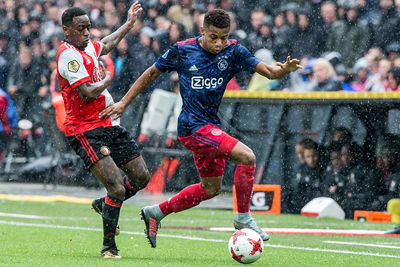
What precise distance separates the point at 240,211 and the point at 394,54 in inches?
292

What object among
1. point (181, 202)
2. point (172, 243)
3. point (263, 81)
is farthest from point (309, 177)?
point (181, 202)

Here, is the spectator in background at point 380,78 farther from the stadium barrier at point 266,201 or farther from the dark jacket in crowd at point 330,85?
the stadium barrier at point 266,201

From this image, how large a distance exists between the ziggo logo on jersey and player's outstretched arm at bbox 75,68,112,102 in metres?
0.78

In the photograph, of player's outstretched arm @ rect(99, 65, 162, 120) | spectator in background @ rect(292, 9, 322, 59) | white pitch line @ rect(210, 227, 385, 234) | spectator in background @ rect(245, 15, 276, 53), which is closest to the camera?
player's outstretched arm @ rect(99, 65, 162, 120)

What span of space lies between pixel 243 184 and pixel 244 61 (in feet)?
3.72

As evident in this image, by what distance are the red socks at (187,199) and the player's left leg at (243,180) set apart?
54 centimetres

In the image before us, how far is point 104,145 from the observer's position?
24.9ft

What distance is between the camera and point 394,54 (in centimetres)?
1402

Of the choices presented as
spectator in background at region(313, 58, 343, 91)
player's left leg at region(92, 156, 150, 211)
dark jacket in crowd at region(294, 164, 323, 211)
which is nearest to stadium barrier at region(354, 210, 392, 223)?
dark jacket in crowd at region(294, 164, 323, 211)

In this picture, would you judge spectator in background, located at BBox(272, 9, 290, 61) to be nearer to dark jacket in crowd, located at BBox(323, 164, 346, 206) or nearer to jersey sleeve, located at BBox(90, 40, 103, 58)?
dark jacket in crowd, located at BBox(323, 164, 346, 206)

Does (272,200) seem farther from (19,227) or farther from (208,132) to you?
(208,132)

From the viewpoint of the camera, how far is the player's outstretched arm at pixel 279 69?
732cm

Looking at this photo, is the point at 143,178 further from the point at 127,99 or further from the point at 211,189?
the point at 127,99

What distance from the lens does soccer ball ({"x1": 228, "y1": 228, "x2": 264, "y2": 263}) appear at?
267 inches
